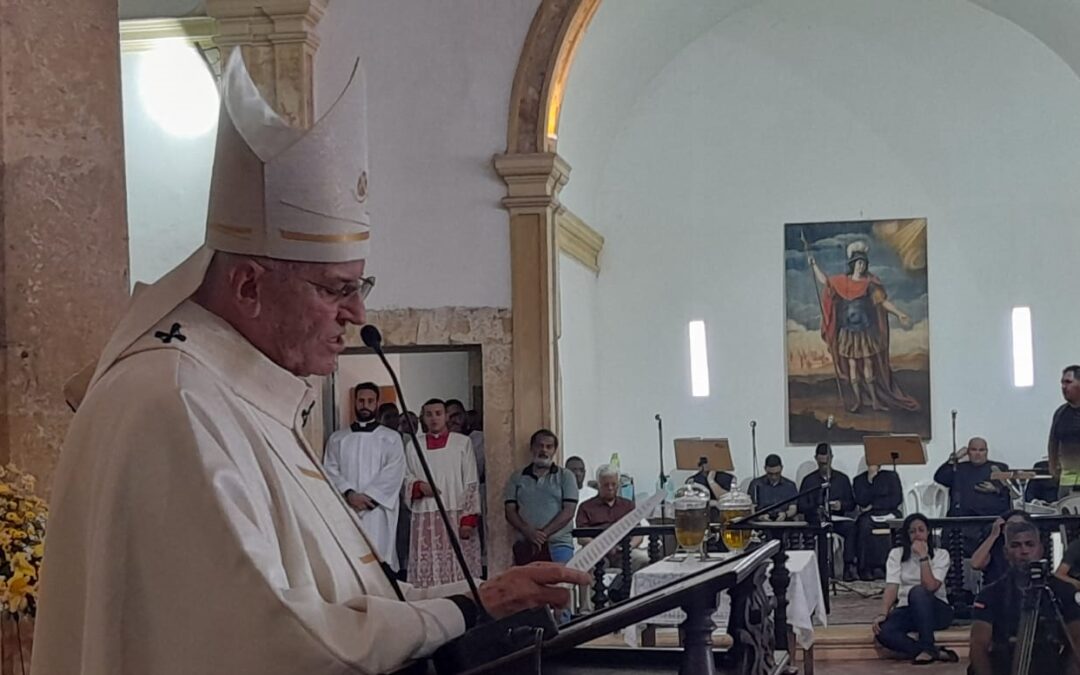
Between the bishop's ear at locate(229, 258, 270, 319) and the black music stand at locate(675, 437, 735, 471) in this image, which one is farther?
the black music stand at locate(675, 437, 735, 471)

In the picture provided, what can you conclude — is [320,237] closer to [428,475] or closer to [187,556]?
[428,475]

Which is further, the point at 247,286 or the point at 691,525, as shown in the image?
the point at 691,525

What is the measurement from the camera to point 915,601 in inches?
349

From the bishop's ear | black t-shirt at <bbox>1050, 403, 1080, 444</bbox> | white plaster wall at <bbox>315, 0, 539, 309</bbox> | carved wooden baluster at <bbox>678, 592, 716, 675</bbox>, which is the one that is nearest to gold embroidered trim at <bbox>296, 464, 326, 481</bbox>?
the bishop's ear

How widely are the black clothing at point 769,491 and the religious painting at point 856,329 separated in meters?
1.41

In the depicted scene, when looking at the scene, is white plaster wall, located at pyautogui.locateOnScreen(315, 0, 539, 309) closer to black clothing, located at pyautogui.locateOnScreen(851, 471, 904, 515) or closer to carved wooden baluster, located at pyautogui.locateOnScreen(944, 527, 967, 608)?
carved wooden baluster, located at pyautogui.locateOnScreen(944, 527, 967, 608)

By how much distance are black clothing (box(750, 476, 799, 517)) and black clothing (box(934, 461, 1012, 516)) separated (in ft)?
5.83

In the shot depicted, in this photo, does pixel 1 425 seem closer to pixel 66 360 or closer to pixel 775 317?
pixel 66 360

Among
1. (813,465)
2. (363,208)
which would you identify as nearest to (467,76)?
(813,465)

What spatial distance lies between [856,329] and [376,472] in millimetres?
6718

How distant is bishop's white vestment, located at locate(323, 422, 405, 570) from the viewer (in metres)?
9.73

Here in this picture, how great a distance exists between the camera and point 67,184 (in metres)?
3.56

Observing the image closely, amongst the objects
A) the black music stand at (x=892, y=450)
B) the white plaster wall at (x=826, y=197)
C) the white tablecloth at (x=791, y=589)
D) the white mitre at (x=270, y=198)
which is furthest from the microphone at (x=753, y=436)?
the white mitre at (x=270, y=198)

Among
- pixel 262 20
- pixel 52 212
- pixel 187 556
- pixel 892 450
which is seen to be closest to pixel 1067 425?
pixel 892 450
